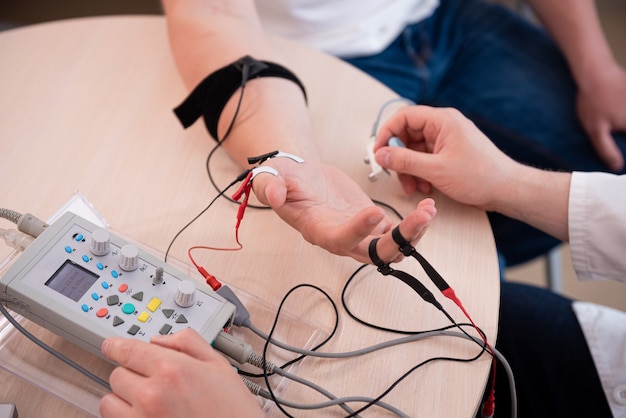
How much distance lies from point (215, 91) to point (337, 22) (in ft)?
1.44

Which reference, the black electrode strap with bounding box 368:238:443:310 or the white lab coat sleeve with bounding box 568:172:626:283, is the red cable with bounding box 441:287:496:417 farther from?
the white lab coat sleeve with bounding box 568:172:626:283

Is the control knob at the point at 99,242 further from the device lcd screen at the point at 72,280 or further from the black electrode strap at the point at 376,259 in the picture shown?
A: the black electrode strap at the point at 376,259

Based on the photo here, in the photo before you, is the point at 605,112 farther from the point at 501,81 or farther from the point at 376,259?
the point at 376,259

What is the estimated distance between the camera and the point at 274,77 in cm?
94

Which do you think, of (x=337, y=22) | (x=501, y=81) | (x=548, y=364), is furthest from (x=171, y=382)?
(x=501, y=81)

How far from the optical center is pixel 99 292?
2.16 feet

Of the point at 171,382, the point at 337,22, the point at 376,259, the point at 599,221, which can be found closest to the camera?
the point at 171,382

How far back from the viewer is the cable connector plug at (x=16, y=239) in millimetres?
703

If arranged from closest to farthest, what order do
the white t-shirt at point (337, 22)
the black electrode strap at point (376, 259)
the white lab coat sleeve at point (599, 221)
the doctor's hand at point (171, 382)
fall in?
the doctor's hand at point (171, 382)
the black electrode strap at point (376, 259)
the white lab coat sleeve at point (599, 221)
the white t-shirt at point (337, 22)

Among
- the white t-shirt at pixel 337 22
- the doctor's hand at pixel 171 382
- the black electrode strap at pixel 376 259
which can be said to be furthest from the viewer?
the white t-shirt at pixel 337 22

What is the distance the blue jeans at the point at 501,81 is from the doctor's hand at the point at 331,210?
0.50m

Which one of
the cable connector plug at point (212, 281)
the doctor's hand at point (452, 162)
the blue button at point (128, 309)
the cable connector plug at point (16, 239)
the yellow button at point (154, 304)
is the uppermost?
the cable connector plug at point (16, 239)

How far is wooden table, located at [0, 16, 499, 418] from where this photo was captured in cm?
69

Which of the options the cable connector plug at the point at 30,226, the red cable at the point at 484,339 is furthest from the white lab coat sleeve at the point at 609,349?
the cable connector plug at the point at 30,226
